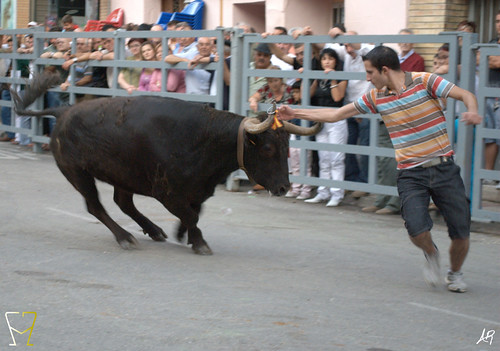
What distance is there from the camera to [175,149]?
7.45 metres

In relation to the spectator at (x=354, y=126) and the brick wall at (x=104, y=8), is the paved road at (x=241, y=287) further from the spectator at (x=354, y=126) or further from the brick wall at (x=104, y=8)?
the brick wall at (x=104, y=8)

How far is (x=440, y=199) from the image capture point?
623cm

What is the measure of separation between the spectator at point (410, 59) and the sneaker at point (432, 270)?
4.17 meters

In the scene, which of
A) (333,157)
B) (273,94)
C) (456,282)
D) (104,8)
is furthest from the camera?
(104,8)

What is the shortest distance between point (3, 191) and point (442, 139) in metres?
6.65

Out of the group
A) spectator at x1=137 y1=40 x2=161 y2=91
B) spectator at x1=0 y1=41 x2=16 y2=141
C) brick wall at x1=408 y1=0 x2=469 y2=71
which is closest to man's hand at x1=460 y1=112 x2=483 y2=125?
brick wall at x1=408 y1=0 x2=469 y2=71

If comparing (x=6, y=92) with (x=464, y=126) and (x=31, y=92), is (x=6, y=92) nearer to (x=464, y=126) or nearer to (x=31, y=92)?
(x=31, y=92)

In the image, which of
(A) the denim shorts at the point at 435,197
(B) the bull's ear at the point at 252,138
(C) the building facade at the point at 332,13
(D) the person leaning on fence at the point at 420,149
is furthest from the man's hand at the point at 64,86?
(A) the denim shorts at the point at 435,197

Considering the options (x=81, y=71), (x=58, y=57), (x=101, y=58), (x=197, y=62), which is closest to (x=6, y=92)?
(x=58, y=57)

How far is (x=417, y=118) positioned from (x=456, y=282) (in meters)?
1.26

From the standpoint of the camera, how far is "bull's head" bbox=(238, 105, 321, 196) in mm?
7324

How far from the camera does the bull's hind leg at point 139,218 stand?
822 cm

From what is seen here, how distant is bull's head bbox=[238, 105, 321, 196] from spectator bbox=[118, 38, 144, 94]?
5782 millimetres

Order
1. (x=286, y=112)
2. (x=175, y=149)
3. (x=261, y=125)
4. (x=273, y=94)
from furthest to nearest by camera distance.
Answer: (x=273, y=94), (x=175, y=149), (x=261, y=125), (x=286, y=112)
